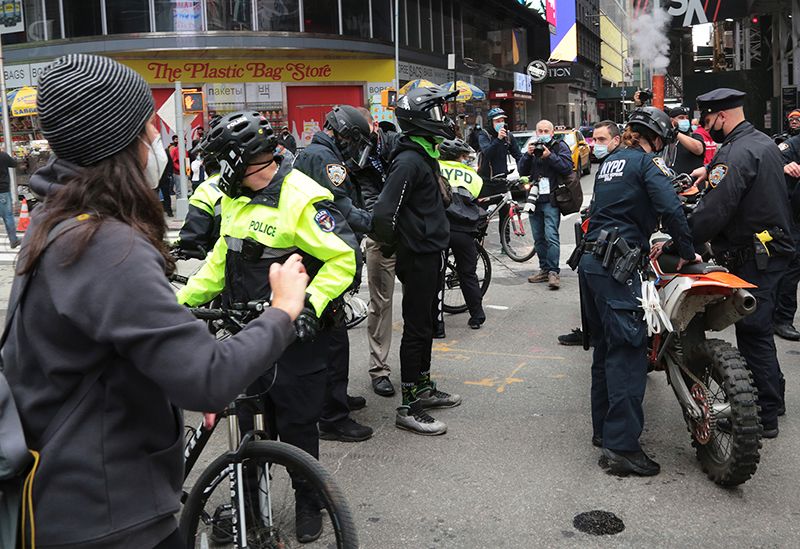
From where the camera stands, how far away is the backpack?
160 centimetres

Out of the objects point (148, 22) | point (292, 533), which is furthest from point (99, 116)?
point (148, 22)

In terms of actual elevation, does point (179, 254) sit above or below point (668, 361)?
above

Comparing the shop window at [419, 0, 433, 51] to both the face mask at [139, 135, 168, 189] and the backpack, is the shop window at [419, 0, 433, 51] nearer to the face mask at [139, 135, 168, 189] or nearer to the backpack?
the face mask at [139, 135, 168, 189]

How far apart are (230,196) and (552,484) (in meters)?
2.28

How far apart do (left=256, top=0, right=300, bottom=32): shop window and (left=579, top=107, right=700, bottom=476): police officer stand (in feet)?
82.4

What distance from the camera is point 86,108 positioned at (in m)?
1.66

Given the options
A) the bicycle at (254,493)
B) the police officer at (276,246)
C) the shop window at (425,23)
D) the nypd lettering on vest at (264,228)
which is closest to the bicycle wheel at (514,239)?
the police officer at (276,246)

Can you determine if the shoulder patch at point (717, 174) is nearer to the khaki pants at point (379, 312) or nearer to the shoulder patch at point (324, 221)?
the khaki pants at point (379, 312)

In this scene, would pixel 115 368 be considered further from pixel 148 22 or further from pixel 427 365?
pixel 148 22

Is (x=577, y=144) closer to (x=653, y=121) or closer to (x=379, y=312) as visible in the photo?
(x=379, y=312)

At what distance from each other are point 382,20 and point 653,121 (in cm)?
2788

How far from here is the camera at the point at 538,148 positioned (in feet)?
32.0

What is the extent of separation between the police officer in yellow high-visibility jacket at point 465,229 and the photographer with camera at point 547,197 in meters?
2.06

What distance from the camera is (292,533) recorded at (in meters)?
3.08
